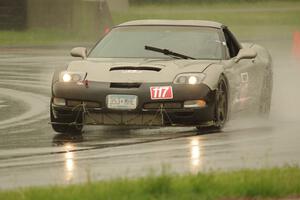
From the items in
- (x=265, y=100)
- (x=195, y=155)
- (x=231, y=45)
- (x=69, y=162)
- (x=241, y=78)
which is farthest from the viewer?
(x=265, y=100)

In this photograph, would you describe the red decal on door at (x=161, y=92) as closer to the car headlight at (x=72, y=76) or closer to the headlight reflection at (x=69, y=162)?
the car headlight at (x=72, y=76)

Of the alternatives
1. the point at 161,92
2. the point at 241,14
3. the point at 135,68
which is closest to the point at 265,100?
the point at 135,68

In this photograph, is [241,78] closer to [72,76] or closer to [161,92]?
[161,92]

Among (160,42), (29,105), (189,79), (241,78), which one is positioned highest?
(160,42)

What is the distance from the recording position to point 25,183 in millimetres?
9539

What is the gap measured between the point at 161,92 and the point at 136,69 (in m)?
0.57

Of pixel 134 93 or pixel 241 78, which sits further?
pixel 241 78

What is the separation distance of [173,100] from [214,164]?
2814 millimetres

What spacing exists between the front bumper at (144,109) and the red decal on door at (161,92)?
1.5 inches

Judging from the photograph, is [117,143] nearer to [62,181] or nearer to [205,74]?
[205,74]

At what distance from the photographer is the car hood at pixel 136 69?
1361 centimetres

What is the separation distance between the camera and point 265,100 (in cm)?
1634

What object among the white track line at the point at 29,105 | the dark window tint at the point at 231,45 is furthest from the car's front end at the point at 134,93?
the white track line at the point at 29,105

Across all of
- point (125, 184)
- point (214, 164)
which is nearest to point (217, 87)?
point (214, 164)
